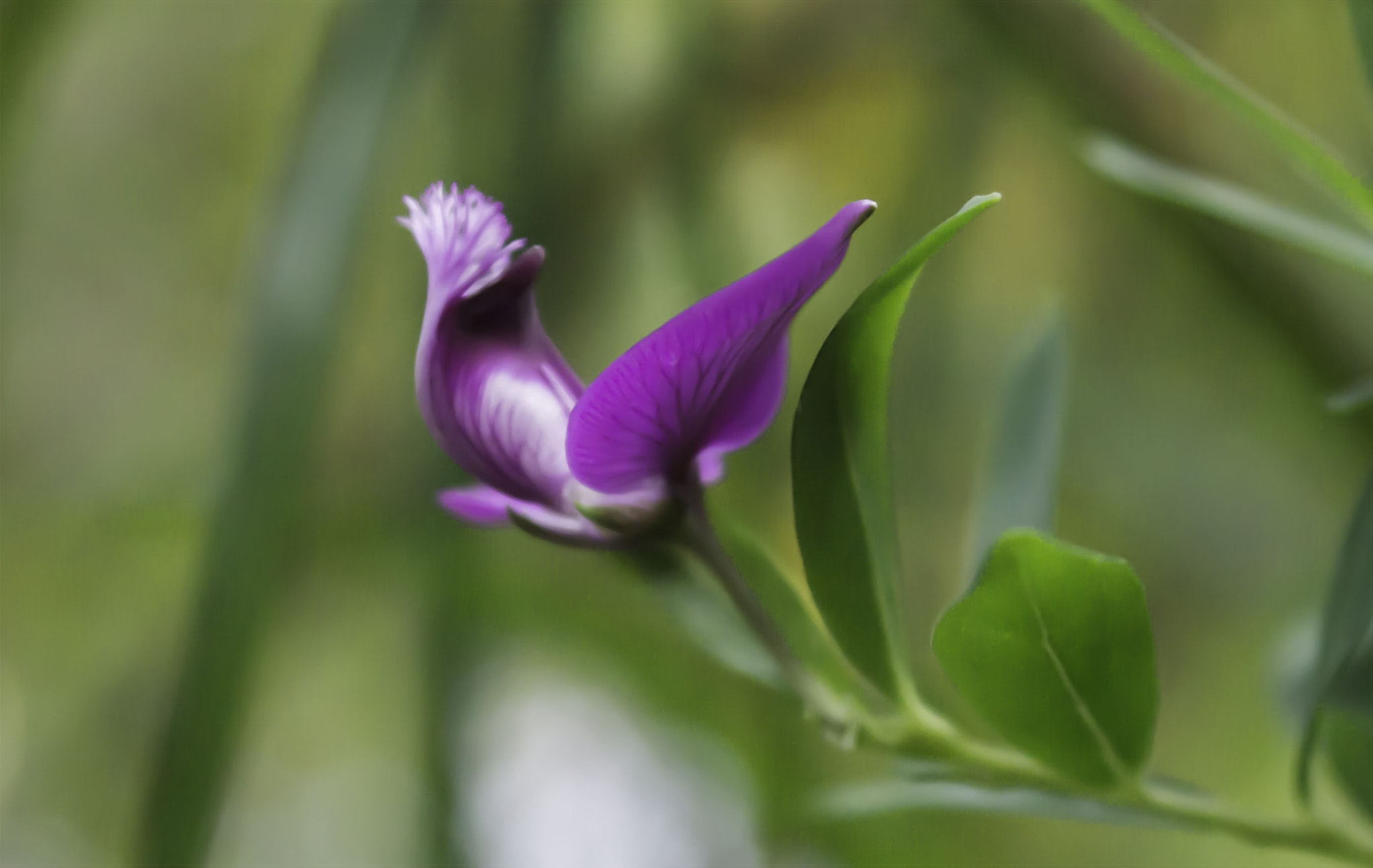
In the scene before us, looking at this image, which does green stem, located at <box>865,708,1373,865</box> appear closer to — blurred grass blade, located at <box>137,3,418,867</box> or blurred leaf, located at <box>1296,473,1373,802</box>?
blurred leaf, located at <box>1296,473,1373,802</box>

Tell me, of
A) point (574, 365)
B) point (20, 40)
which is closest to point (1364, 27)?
point (20, 40)

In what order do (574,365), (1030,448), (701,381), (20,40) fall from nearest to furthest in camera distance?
(701,381)
(1030,448)
(20,40)
(574,365)

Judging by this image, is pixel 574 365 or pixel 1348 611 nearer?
pixel 1348 611

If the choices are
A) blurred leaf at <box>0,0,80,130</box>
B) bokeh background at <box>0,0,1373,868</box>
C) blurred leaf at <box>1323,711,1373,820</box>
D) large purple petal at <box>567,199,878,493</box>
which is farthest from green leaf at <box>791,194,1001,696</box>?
blurred leaf at <box>0,0,80,130</box>

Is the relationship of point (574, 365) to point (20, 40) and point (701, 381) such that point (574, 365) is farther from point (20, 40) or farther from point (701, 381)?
point (701, 381)

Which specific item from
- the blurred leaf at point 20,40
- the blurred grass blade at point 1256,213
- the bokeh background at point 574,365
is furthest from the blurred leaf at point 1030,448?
the blurred leaf at point 20,40

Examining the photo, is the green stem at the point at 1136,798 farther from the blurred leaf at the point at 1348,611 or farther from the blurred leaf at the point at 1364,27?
the blurred leaf at the point at 1364,27
